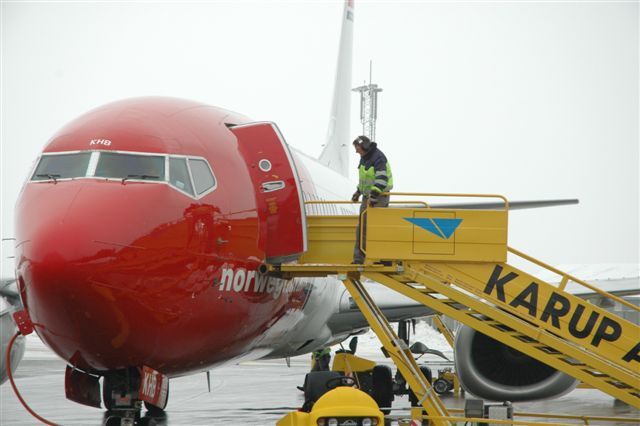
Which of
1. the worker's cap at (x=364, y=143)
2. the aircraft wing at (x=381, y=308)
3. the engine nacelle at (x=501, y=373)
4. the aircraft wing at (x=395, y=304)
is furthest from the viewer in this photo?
the aircraft wing at (x=381, y=308)

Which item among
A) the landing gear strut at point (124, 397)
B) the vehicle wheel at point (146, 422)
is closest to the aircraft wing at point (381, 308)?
the vehicle wheel at point (146, 422)

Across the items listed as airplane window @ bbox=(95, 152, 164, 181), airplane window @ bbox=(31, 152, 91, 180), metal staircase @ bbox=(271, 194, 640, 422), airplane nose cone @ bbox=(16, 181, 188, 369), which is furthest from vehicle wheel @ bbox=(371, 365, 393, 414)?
airplane window @ bbox=(31, 152, 91, 180)

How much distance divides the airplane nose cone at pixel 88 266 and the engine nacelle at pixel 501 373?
5.35 meters

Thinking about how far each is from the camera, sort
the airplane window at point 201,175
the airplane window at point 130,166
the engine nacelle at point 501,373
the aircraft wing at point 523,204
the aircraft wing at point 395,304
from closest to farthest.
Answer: the airplane window at point 130,166 → the airplane window at point 201,175 → the engine nacelle at point 501,373 → the aircraft wing at point 395,304 → the aircraft wing at point 523,204

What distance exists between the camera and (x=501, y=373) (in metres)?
12.1

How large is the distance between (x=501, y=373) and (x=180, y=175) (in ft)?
18.4

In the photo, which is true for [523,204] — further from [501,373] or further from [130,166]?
[130,166]

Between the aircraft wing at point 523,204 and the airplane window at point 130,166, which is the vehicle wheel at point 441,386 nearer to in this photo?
the aircraft wing at point 523,204

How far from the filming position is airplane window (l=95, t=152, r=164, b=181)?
8297 mm

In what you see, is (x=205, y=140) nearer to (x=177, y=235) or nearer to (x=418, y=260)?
(x=177, y=235)

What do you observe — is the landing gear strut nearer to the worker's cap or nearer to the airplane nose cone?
the airplane nose cone

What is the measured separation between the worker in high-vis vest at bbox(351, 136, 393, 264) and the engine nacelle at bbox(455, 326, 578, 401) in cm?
295

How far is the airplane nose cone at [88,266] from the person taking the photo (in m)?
7.54

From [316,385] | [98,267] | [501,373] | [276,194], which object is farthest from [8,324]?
[501,373]
